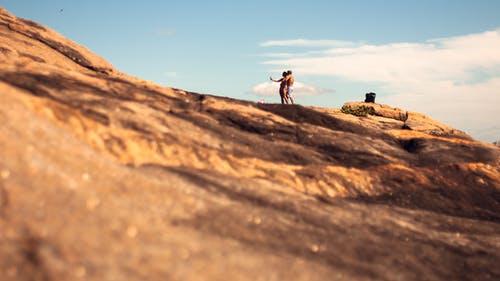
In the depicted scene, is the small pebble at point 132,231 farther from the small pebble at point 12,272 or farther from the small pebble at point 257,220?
the small pebble at point 257,220

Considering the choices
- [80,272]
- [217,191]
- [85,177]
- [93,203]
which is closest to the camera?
[80,272]

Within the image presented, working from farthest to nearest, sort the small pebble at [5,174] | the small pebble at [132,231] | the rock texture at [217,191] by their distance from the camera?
the small pebble at [5,174] → the small pebble at [132,231] → the rock texture at [217,191]

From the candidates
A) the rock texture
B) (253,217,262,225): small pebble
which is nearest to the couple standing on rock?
the rock texture

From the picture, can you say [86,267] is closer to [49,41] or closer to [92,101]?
[92,101]

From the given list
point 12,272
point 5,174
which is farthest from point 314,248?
point 5,174

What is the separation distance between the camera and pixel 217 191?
1112cm

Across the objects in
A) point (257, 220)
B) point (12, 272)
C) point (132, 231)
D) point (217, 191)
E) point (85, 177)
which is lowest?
point (12, 272)

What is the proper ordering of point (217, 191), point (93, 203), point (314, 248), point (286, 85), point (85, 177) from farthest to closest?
1. point (286, 85)
2. point (217, 191)
3. point (314, 248)
4. point (85, 177)
5. point (93, 203)

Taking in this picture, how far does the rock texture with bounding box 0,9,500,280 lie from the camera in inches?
304

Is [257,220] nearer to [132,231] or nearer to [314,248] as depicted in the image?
[314,248]

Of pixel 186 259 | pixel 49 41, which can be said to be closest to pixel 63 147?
pixel 186 259

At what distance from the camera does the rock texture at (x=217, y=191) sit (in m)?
7.72

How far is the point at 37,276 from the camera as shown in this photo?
22.3ft

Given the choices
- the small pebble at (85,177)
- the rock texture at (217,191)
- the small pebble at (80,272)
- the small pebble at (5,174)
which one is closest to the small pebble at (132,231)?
the rock texture at (217,191)
